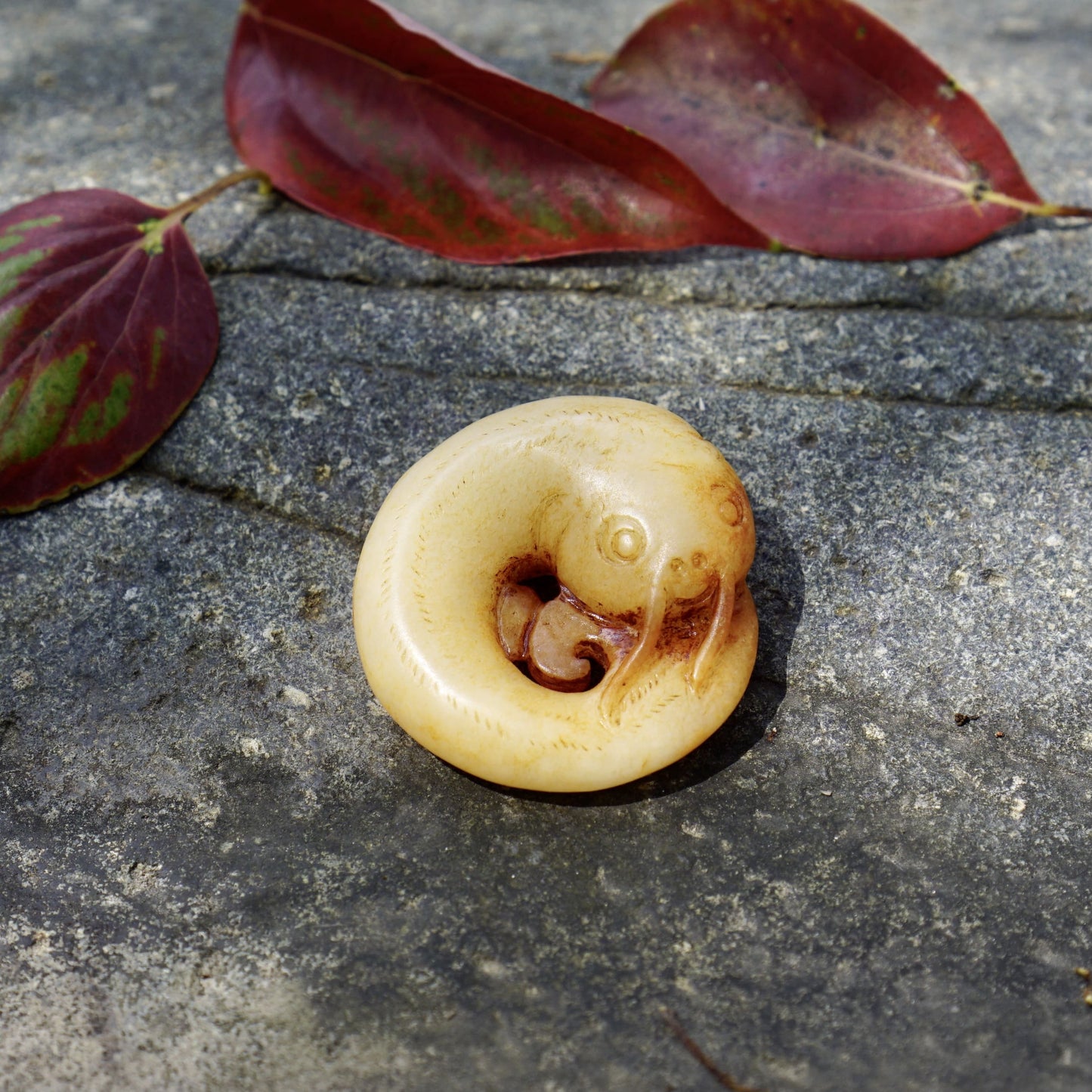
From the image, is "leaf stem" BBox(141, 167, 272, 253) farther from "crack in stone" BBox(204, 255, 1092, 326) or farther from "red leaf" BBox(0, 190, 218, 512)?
"crack in stone" BBox(204, 255, 1092, 326)

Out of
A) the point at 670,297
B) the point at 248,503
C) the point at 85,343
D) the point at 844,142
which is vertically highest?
the point at 844,142

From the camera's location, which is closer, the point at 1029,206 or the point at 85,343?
the point at 85,343

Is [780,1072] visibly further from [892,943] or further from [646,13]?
[646,13]

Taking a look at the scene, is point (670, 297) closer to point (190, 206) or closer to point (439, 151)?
point (439, 151)

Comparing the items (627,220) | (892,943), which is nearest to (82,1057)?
(892,943)

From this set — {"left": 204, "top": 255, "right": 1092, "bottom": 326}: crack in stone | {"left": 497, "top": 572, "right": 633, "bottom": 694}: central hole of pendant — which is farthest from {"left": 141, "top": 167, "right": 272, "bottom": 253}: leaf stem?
{"left": 497, "top": 572, "right": 633, "bottom": 694}: central hole of pendant

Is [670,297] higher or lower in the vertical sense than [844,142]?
lower

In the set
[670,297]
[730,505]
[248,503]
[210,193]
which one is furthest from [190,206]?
[730,505]
